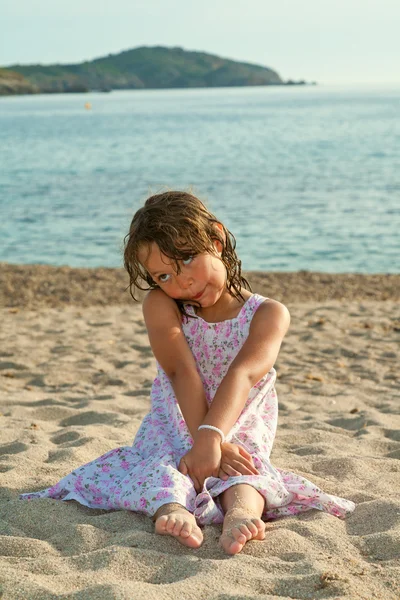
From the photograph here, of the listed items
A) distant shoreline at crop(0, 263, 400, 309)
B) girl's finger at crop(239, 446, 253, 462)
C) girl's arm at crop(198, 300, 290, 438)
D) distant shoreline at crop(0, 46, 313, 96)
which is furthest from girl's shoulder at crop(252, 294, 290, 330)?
distant shoreline at crop(0, 46, 313, 96)

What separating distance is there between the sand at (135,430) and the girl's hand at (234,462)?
222 millimetres

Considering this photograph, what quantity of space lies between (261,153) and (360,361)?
3056 cm

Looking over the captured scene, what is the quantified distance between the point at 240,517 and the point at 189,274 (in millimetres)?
994

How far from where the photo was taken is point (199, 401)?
129 inches

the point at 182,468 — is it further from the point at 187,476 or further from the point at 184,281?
the point at 184,281

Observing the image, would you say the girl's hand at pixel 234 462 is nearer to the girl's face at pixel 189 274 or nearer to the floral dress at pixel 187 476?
the floral dress at pixel 187 476

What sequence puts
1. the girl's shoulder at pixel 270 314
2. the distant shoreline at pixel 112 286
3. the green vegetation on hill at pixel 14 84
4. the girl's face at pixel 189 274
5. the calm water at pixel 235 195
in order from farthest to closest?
the green vegetation on hill at pixel 14 84 < the calm water at pixel 235 195 < the distant shoreline at pixel 112 286 < the girl's shoulder at pixel 270 314 < the girl's face at pixel 189 274

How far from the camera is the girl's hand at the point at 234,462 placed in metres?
3.08

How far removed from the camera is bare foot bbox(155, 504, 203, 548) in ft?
8.88

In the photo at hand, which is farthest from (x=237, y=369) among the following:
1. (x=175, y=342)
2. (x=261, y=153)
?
(x=261, y=153)

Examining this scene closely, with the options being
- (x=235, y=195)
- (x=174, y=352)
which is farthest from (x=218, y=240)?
(x=235, y=195)

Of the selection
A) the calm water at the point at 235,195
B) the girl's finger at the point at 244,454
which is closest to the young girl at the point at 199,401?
the girl's finger at the point at 244,454

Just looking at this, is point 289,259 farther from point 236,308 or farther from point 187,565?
point 187,565

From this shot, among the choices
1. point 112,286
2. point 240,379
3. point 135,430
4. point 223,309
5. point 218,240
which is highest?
point 218,240
